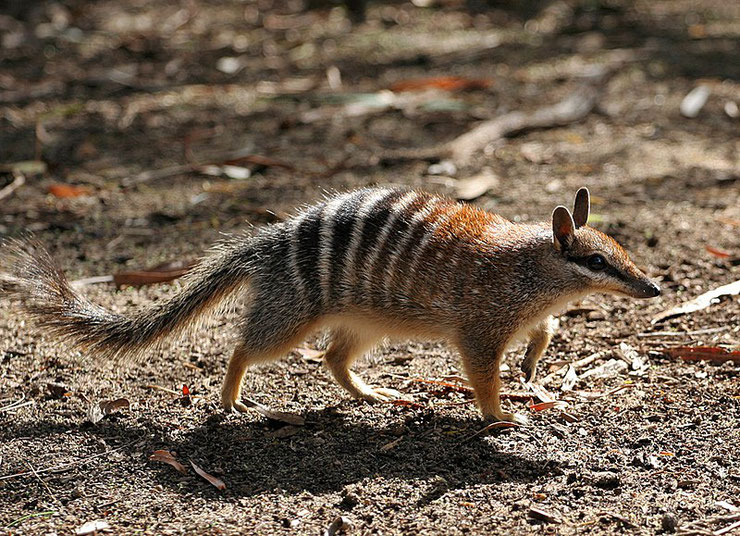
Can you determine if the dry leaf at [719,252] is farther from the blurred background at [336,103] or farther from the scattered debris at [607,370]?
the scattered debris at [607,370]

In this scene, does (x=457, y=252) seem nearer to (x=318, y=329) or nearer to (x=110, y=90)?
(x=318, y=329)

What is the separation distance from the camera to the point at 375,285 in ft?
14.5

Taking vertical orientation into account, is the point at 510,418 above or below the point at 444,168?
below

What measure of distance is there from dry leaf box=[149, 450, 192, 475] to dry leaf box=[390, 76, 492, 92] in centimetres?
586

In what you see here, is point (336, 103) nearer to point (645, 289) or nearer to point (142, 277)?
point (142, 277)

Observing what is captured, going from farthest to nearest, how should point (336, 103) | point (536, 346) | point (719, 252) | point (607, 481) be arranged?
point (336, 103) < point (719, 252) < point (536, 346) < point (607, 481)

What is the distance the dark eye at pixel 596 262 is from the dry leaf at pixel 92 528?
2.33 m

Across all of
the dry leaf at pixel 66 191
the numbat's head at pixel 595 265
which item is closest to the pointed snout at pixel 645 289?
the numbat's head at pixel 595 265

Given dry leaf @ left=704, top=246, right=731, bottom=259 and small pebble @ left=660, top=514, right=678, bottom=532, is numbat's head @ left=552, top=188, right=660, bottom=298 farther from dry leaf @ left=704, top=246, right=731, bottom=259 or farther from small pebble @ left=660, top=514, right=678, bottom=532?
dry leaf @ left=704, top=246, right=731, bottom=259

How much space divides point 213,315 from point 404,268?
107 cm

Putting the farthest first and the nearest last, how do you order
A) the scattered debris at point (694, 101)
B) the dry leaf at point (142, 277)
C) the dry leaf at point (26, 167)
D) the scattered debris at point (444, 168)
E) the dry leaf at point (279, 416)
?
1. the scattered debris at point (694, 101)
2. the dry leaf at point (26, 167)
3. the scattered debris at point (444, 168)
4. the dry leaf at point (142, 277)
5. the dry leaf at point (279, 416)

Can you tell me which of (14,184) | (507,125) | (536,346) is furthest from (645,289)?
(14,184)

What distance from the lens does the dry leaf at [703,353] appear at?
4.69 m

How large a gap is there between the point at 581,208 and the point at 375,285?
40.6 inches
